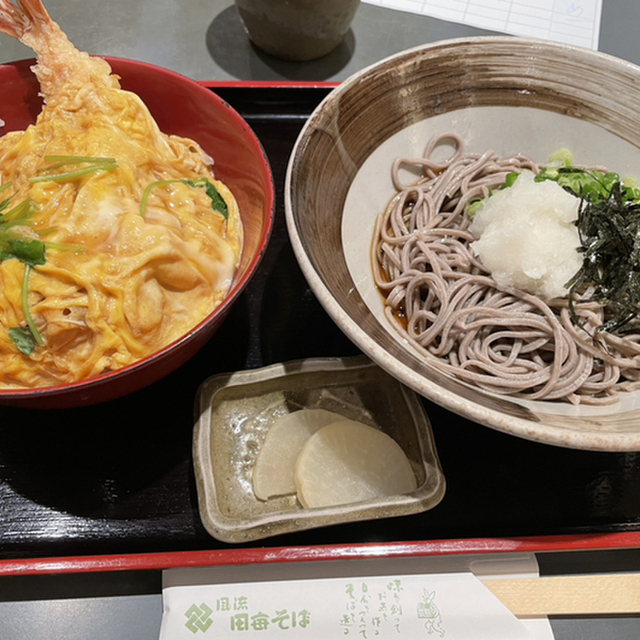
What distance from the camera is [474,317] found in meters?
1.66

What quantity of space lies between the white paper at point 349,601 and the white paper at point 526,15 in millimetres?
3102

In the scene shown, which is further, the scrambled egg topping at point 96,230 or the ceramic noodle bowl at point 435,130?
the ceramic noodle bowl at point 435,130

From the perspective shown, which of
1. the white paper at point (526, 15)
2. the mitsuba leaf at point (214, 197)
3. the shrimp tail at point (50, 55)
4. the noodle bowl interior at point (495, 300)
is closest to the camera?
the noodle bowl interior at point (495, 300)

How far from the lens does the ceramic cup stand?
2455mm

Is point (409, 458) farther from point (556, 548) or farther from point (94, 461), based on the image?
point (94, 461)

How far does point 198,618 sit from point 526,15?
12.1ft

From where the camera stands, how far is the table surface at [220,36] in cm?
299

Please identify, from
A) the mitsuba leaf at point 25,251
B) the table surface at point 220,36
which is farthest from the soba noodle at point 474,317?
the table surface at point 220,36

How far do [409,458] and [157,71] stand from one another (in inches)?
60.7

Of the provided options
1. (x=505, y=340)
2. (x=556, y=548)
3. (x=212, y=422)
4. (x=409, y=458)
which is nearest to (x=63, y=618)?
(x=212, y=422)

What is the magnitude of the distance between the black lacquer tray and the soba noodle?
8.3 inches

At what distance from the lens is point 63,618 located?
4.81 ft

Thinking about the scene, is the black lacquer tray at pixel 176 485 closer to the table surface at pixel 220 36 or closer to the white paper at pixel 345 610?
the white paper at pixel 345 610

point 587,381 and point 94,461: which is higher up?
point 587,381
